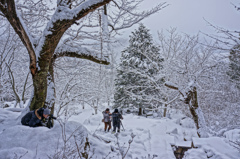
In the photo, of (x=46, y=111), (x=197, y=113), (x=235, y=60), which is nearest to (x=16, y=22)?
(x=46, y=111)

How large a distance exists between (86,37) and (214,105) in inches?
545

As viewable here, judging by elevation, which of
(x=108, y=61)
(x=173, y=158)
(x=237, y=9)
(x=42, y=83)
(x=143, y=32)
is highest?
(x=143, y=32)

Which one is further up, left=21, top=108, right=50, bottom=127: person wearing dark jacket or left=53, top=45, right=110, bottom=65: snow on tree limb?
left=53, top=45, right=110, bottom=65: snow on tree limb

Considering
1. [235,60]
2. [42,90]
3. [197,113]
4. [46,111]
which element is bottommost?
[197,113]

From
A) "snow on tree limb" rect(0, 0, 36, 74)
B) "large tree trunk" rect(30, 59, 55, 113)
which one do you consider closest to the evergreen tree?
"large tree trunk" rect(30, 59, 55, 113)

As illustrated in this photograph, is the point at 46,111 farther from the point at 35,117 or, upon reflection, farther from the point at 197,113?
the point at 197,113

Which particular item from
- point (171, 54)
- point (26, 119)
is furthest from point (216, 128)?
point (26, 119)

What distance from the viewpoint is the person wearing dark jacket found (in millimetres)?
3266

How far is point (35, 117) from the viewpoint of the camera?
3270 mm

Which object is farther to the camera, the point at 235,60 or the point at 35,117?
the point at 235,60

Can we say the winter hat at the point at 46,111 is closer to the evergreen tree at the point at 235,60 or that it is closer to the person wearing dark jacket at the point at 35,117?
the person wearing dark jacket at the point at 35,117

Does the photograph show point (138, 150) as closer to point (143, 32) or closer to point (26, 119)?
point (26, 119)

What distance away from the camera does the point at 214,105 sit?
1301cm

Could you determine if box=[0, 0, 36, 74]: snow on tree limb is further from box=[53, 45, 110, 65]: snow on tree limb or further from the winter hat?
the winter hat
